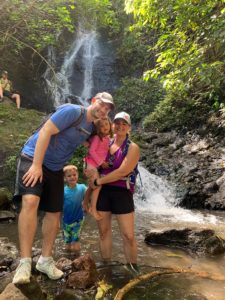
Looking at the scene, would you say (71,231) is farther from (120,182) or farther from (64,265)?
(120,182)

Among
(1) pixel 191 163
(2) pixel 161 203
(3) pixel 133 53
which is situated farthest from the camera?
(3) pixel 133 53

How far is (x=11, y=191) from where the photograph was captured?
27.6 ft

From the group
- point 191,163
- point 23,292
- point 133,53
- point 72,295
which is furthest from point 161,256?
point 133,53

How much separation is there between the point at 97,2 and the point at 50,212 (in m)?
9.58

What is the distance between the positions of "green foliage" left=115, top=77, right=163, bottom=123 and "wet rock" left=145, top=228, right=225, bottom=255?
11.6m

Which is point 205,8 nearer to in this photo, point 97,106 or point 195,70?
point 195,70

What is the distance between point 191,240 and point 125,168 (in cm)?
242

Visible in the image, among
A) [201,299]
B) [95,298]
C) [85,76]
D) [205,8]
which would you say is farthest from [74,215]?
[85,76]

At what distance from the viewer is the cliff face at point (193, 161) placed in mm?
9508

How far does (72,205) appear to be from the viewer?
500 cm

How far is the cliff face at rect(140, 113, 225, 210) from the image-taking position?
9.51 m

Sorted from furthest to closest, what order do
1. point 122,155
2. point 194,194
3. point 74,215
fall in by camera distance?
point 194,194 < point 74,215 < point 122,155

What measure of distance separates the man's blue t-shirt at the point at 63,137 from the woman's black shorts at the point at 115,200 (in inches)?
28.4

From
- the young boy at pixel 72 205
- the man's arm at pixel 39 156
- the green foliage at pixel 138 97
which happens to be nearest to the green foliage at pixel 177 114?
the green foliage at pixel 138 97
